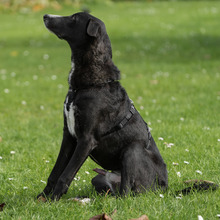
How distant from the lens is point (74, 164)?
12.2ft

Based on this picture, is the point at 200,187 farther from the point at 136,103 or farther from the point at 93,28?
the point at 136,103

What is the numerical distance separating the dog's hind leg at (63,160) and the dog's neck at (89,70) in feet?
1.62

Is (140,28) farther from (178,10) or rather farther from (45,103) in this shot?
(45,103)

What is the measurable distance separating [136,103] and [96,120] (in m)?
4.70

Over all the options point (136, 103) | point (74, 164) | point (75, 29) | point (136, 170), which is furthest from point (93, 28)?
point (136, 103)

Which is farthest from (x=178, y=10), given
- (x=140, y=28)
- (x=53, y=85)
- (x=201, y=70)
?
(x=53, y=85)

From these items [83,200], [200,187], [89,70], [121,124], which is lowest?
Result: [83,200]

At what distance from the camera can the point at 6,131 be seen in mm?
6715

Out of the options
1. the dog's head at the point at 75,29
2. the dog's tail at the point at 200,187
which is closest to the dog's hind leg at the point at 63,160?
the dog's head at the point at 75,29

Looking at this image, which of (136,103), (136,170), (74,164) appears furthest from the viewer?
(136,103)

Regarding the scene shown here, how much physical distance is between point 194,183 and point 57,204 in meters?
1.37

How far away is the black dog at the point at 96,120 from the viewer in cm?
376

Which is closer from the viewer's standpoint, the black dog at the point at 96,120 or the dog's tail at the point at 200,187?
the black dog at the point at 96,120

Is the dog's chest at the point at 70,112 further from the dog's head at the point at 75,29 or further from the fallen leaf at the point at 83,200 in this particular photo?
the fallen leaf at the point at 83,200
